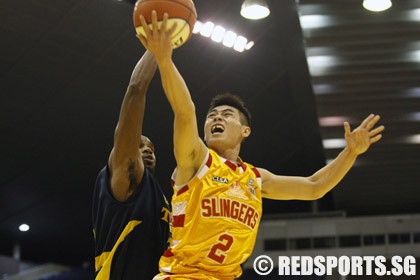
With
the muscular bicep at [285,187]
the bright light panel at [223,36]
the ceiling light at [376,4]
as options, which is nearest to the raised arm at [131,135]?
the muscular bicep at [285,187]

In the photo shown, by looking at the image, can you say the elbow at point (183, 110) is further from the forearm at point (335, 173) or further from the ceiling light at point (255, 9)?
the ceiling light at point (255, 9)

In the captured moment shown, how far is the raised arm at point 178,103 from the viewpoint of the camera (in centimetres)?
391

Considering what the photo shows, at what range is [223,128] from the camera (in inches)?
185

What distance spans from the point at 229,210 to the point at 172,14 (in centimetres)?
112

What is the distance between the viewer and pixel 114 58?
1219 cm

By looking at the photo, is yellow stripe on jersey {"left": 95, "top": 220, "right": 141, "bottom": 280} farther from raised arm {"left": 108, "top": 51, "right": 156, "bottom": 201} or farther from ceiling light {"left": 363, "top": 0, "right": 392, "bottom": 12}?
ceiling light {"left": 363, "top": 0, "right": 392, "bottom": 12}

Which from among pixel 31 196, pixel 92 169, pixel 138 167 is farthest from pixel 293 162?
pixel 138 167

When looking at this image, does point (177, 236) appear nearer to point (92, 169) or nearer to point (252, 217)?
point (252, 217)

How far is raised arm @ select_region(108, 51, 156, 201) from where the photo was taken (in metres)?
4.79

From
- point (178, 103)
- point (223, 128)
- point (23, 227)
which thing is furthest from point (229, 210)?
point (23, 227)

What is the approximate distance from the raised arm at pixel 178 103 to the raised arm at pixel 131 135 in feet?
1.90

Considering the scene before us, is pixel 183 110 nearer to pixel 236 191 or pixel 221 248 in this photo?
pixel 236 191

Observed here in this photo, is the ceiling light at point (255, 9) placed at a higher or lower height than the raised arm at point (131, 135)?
higher

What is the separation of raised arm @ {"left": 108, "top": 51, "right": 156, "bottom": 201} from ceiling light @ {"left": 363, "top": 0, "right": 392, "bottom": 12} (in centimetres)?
602
